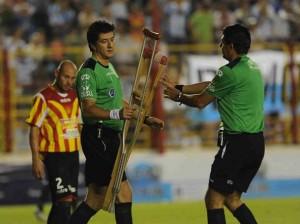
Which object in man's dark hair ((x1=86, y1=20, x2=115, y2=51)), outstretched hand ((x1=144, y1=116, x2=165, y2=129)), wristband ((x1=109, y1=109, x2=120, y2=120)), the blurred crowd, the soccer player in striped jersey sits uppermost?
man's dark hair ((x1=86, y1=20, x2=115, y2=51))

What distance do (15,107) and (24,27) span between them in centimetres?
313

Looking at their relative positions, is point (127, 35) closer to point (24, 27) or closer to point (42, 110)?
point (24, 27)

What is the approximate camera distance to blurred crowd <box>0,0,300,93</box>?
21047 mm

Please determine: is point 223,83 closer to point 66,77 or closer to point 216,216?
point 216,216

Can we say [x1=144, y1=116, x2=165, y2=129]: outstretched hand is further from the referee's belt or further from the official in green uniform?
the referee's belt

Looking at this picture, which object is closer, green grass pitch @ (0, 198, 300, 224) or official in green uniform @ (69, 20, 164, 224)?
official in green uniform @ (69, 20, 164, 224)

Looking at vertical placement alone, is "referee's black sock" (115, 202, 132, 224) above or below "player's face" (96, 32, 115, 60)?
below

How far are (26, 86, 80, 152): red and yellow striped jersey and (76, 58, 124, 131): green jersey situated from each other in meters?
1.53

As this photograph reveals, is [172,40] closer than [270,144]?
No

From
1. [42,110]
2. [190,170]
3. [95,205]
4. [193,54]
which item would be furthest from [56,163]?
[193,54]

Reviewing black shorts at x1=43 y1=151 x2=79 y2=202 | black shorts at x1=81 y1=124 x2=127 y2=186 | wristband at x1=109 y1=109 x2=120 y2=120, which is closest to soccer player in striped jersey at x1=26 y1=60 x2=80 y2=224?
black shorts at x1=43 y1=151 x2=79 y2=202

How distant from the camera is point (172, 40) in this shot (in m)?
21.2

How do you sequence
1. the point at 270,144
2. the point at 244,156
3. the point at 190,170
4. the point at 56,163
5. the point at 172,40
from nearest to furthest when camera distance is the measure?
1. the point at 244,156
2. the point at 56,163
3. the point at 190,170
4. the point at 270,144
5. the point at 172,40

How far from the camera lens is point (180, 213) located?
633 inches
